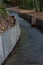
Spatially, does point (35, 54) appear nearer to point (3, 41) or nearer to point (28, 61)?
point (28, 61)

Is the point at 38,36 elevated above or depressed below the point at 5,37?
below

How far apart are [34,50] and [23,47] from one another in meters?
0.83

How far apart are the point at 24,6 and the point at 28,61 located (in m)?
27.0

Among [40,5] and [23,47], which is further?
[40,5]

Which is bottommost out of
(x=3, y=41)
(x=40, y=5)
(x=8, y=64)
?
(x=40, y=5)

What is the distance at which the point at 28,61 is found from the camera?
395 inches

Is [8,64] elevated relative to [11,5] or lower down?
elevated

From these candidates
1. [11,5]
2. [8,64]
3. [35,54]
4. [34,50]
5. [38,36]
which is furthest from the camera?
[11,5]

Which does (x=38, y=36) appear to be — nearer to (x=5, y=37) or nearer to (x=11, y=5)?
(x=5, y=37)

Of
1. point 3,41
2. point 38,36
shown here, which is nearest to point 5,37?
point 3,41

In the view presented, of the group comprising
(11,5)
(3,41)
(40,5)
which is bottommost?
(11,5)

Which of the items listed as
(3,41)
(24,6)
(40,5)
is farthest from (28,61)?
(24,6)

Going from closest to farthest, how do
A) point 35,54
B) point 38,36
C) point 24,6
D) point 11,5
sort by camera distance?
point 35,54 → point 38,36 → point 24,6 → point 11,5

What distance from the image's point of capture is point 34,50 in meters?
11.9
